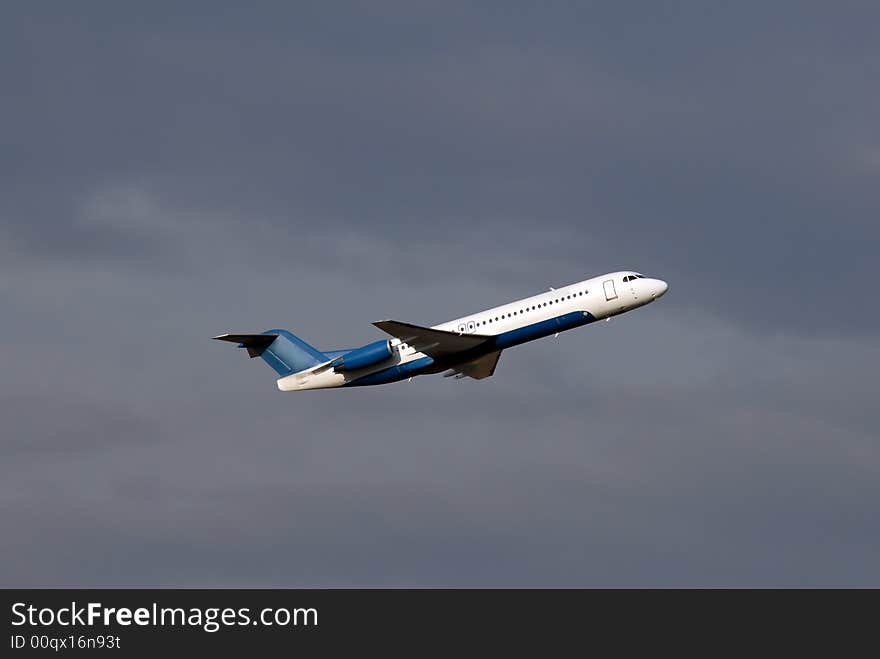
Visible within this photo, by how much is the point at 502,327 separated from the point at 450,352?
4102 millimetres

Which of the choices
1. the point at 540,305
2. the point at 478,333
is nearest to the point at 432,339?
the point at 478,333

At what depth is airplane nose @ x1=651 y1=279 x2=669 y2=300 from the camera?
115812 millimetres

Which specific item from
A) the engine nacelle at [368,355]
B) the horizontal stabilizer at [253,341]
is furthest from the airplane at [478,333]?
the horizontal stabilizer at [253,341]

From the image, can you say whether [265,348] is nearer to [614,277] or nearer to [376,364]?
[376,364]

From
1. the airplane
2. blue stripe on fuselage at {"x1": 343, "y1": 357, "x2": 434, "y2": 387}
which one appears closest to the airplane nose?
the airplane

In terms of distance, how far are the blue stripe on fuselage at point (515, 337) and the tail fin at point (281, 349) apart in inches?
266

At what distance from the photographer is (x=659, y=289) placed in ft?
380

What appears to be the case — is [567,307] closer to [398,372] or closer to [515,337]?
[515,337]

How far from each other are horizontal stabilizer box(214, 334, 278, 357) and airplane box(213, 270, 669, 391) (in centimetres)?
429

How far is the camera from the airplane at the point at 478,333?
11519 cm

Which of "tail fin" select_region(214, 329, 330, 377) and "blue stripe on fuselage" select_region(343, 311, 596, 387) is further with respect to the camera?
"tail fin" select_region(214, 329, 330, 377)

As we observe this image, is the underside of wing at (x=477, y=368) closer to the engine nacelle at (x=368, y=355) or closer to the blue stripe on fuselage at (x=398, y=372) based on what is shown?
the blue stripe on fuselage at (x=398, y=372)

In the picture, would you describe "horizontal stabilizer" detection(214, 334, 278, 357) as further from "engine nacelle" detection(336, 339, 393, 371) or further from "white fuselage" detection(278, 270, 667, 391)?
"white fuselage" detection(278, 270, 667, 391)
